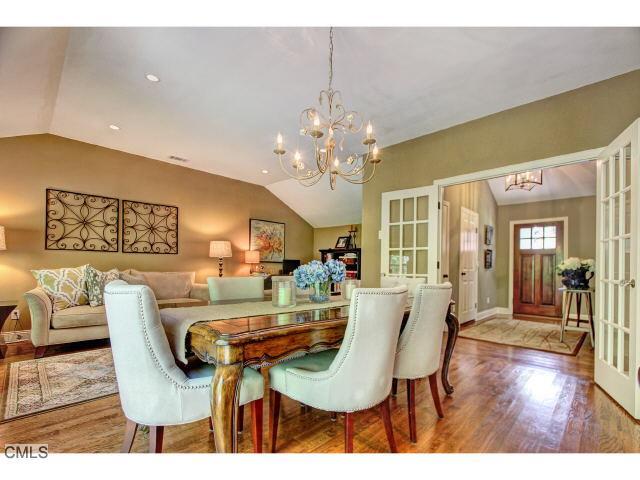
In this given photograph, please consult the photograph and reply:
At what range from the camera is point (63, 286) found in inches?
148

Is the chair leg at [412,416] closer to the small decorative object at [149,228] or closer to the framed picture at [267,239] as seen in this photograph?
the small decorative object at [149,228]

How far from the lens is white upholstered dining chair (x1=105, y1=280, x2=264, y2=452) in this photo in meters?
1.28

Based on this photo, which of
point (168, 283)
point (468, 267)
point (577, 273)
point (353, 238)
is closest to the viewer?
point (577, 273)

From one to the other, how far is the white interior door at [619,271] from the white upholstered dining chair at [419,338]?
4.72 ft

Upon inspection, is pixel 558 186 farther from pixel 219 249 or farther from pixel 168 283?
pixel 168 283

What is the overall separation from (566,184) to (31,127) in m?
8.24

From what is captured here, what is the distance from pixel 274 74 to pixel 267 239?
4.28 metres

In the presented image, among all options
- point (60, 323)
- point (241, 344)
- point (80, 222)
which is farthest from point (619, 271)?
point (80, 222)

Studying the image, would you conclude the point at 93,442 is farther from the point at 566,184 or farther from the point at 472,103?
the point at 566,184

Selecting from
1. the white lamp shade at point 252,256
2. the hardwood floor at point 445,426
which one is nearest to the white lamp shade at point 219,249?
the white lamp shade at point 252,256

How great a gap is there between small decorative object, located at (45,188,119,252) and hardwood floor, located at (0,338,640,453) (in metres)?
2.95

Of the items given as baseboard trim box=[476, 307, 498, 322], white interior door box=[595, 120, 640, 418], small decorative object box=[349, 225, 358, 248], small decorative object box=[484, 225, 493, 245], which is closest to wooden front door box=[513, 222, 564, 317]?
baseboard trim box=[476, 307, 498, 322]

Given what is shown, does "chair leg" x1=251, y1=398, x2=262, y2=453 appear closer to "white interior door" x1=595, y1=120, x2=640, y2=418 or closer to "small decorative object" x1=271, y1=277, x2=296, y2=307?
"small decorative object" x1=271, y1=277, x2=296, y2=307
